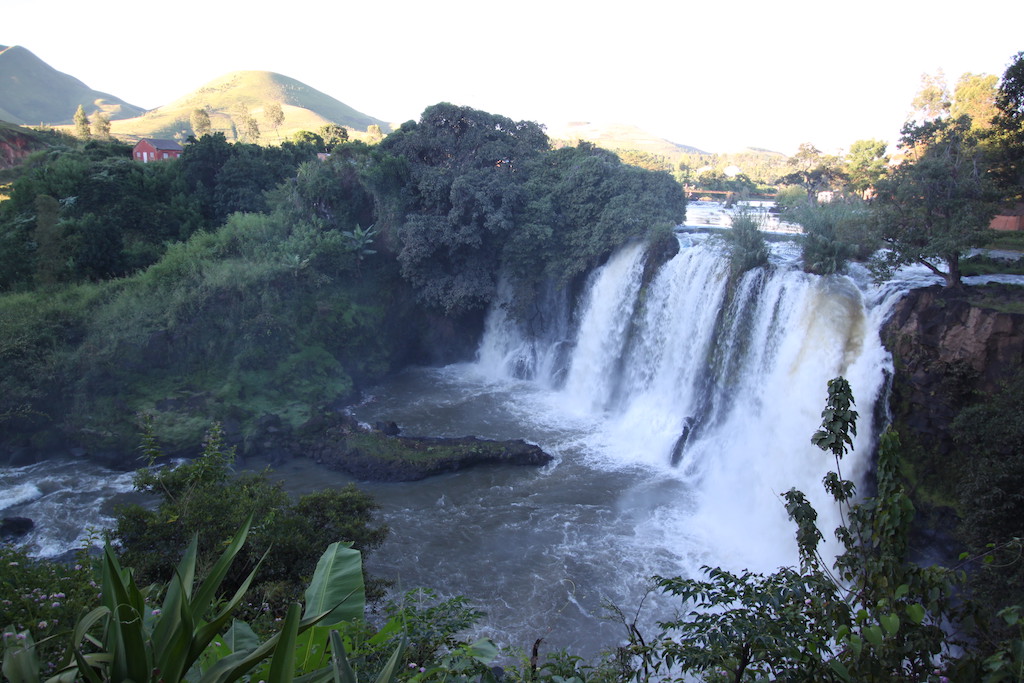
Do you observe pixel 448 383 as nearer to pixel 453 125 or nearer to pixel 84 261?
pixel 453 125

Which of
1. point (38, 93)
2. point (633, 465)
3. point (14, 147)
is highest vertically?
point (38, 93)

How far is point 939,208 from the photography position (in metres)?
12.3

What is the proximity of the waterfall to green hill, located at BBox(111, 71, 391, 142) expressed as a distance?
258 ft

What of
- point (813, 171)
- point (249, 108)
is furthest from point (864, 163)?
point (249, 108)

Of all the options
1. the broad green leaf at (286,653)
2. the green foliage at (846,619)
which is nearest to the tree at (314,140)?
the green foliage at (846,619)

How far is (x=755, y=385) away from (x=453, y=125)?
48.0 ft

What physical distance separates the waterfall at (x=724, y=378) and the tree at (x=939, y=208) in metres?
1.23

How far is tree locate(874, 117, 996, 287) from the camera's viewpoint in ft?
38.5

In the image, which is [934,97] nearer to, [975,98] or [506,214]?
[975,98]

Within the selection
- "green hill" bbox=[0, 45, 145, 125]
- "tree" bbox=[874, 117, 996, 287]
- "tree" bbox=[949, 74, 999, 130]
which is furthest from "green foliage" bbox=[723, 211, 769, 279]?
"green hill" bbox=[0, 45, 145, 125]

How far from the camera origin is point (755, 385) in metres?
14.8

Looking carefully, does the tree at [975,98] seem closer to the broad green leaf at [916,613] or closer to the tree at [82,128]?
the broad green leaf at [916,613]

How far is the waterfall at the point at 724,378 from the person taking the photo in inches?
501

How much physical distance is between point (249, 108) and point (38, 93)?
29725mm
